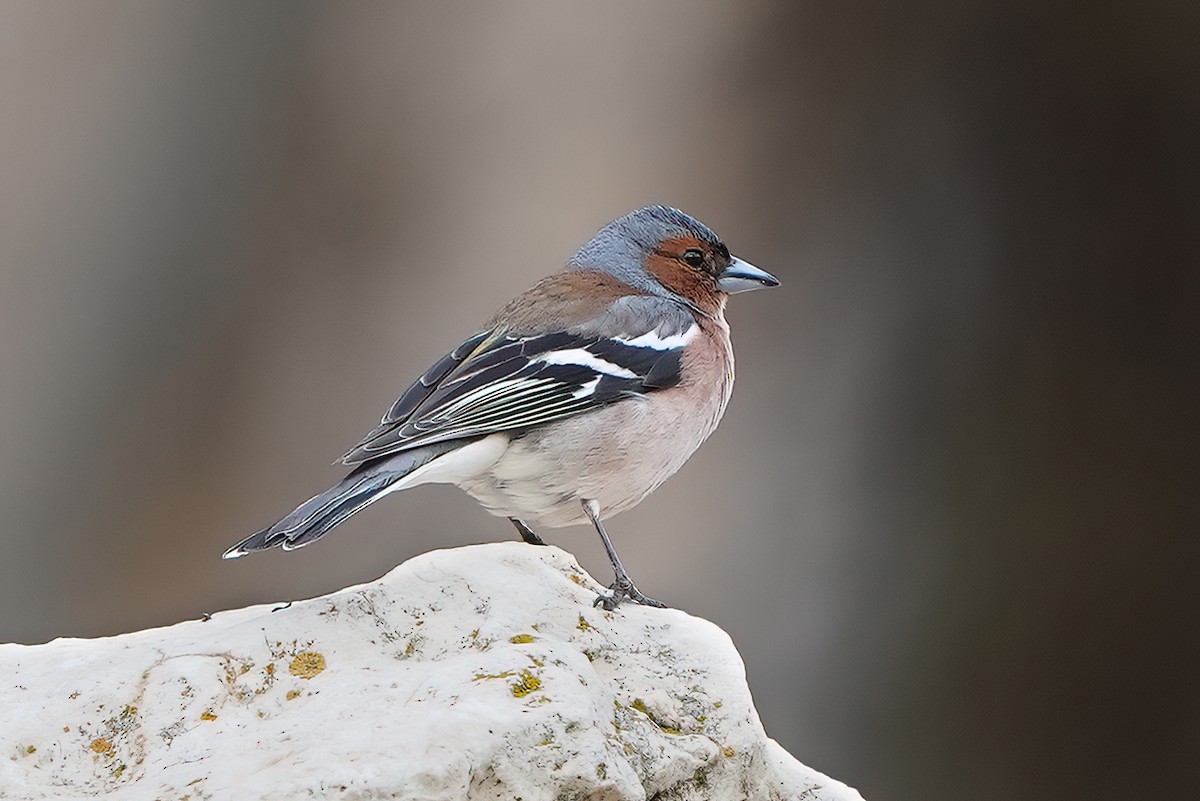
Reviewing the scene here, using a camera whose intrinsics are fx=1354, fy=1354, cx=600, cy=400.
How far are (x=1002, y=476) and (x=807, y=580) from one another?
1256 mm

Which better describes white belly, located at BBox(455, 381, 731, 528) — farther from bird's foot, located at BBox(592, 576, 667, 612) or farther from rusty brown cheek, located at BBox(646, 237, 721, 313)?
rusty brown cheek, located at BBox(646, 237, 721, 313)

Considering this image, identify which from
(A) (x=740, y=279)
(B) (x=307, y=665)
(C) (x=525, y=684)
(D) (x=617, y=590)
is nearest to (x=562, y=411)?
(D) (x=617, y=590)

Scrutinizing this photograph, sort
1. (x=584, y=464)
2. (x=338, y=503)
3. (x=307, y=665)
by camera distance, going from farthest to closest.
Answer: (x=584, y=464) → (x=338, y=503) → (x=307, y=665)

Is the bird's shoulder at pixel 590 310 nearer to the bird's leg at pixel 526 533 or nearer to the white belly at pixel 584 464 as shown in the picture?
the white belly at pixel 584 464

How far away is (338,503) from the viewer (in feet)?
12.9

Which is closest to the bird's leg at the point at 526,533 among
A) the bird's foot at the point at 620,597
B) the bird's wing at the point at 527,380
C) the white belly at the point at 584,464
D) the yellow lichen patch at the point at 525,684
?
the white belly at the point at 584,464

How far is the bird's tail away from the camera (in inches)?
145

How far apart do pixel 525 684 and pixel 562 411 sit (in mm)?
1781

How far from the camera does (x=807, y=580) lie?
25.9 feet

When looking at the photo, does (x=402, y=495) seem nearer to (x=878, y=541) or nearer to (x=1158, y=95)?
(x=878, y=541)

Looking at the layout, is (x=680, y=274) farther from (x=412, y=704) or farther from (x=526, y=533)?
(x=412, y=704)

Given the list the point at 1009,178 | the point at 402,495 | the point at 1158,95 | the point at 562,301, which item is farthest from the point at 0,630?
the point at 1158,95

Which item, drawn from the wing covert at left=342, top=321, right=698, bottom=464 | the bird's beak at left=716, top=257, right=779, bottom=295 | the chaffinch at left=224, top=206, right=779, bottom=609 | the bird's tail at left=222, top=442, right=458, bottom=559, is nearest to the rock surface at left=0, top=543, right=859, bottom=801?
the bird's tail at left=222, top=442, right=458, bottom=559

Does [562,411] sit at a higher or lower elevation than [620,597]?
higher
